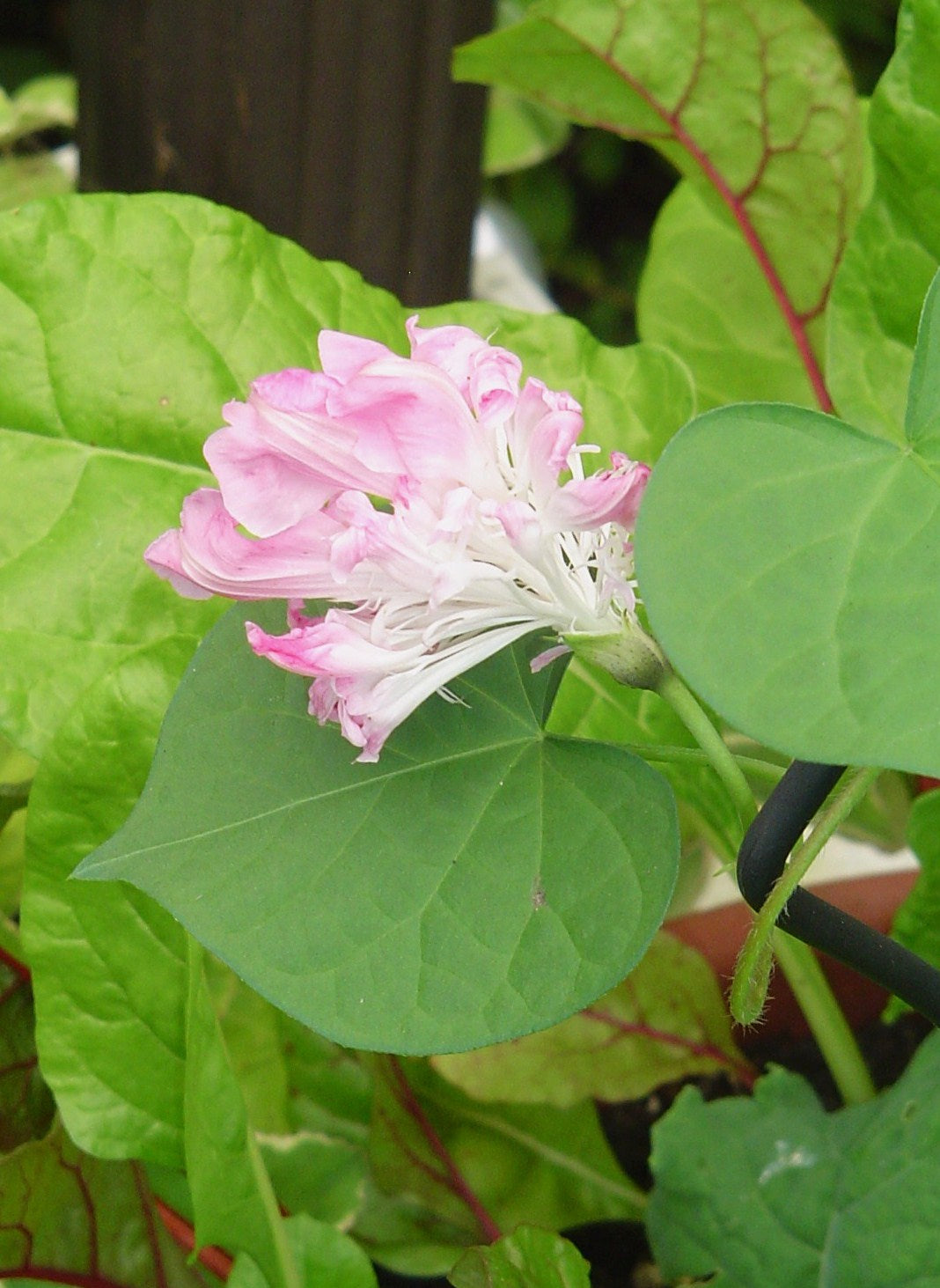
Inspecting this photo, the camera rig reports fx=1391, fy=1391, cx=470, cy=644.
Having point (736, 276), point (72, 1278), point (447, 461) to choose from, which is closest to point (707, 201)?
point (736, 276)

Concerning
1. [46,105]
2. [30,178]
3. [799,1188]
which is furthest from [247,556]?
[46,105]

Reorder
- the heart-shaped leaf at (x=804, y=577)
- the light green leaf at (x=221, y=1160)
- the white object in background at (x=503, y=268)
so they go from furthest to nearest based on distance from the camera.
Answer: the white object in background at (x=503, y=268)
the light green leaf at (x=221, y=1160)
the heart-shaped leaf at (x=804, y=577)

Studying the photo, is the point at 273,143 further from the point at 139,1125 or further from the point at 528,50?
the point at 139,1125

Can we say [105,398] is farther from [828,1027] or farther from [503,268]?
[503,268]

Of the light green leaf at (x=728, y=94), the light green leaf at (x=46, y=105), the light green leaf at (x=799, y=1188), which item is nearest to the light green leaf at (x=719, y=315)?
the light green leaf at (x=728, y=94)

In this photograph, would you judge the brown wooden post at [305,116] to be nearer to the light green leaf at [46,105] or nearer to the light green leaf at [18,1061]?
the light green leaf at [46,105]

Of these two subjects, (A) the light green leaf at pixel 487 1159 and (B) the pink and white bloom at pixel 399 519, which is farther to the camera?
(A) the light green leaf at pixel 487 1159
